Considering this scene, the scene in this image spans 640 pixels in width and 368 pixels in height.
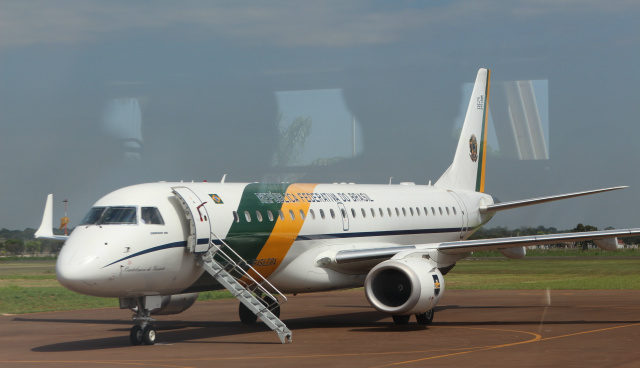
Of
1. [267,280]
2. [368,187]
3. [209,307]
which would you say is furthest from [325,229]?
[209,307]

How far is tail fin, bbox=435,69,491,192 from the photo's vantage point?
1435 inches

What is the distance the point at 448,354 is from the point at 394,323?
7720mm

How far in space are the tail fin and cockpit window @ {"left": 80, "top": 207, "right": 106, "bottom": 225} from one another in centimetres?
1774

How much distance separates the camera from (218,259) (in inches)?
874

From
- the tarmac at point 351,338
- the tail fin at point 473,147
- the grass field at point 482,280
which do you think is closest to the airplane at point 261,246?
the tarmac at point 351,338

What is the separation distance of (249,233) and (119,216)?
→ 3.72 metres

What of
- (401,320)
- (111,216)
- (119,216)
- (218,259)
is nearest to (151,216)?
(119,216)

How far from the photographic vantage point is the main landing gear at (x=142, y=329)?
828 inches

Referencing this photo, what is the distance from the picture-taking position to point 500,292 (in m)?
40.4

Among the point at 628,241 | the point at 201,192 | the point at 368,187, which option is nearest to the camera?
the point at 201,192

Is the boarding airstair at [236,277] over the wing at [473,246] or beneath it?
beneath

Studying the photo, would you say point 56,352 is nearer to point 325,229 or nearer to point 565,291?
point 325,229

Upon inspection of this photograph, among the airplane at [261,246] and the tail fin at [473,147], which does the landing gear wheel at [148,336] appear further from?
the tail fin at [473,147]

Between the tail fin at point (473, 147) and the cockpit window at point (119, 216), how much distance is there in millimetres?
17513
